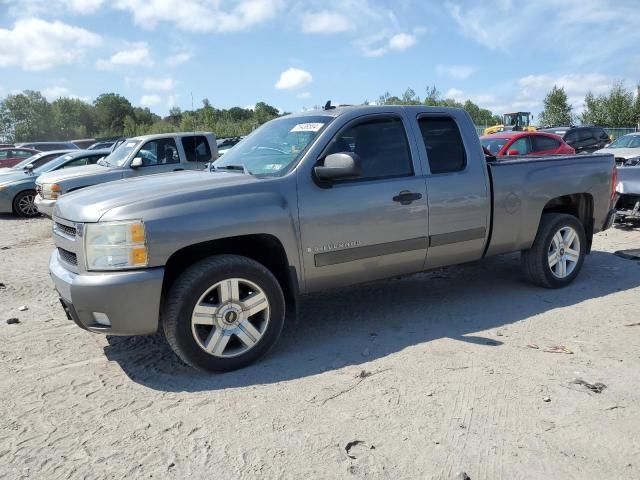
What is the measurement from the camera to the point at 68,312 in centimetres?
368

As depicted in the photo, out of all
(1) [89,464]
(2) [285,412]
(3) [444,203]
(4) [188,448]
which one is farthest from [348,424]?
(3) [444,203]

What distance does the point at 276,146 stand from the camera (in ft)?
14.6

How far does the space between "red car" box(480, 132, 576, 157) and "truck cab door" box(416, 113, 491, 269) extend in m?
7.93

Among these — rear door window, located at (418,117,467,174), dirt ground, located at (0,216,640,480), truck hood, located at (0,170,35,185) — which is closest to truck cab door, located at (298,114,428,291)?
rear door window, located at (418,117,467,174)

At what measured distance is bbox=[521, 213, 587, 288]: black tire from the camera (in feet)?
17.7

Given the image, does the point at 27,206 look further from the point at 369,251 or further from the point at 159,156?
the point at 369,251

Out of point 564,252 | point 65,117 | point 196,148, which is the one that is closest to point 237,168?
point 564,252

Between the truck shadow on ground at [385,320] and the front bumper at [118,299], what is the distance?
1.55 feet

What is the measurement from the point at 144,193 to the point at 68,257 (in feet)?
2.49

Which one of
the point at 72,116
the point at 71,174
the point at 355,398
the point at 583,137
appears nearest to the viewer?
the point at 355,398

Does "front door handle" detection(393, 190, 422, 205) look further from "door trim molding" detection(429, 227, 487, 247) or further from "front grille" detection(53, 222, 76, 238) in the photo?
"front grille" detection(53, 222, 76, 238)

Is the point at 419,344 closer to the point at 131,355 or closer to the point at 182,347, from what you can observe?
the point at 182,347

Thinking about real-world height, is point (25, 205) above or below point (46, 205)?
below

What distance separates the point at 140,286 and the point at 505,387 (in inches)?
95.8
